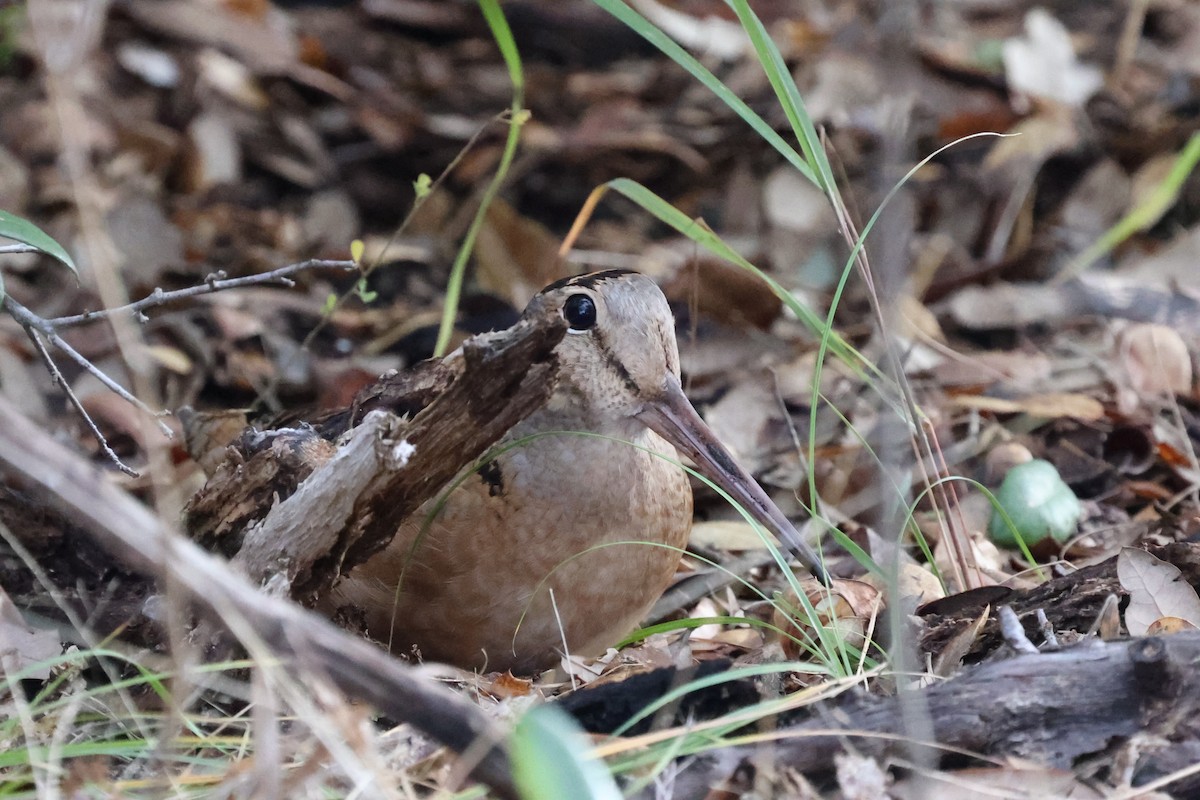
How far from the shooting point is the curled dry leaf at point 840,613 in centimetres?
227

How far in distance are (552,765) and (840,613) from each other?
127 centimetres

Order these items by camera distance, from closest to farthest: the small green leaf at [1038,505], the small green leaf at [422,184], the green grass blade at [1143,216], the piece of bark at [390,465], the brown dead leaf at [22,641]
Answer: the piece of bark at [390,465] < the brown dead leaf at [22,641] < the small green leaf at [422,184] < the small green leaf at [1038,505] < the green grass blade at [1143,216]

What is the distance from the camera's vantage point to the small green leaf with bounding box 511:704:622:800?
48.9 inches

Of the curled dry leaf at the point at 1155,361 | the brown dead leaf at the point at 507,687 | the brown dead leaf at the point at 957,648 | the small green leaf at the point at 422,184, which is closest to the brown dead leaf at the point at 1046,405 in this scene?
the curled dry leaf at the point at 1155,361

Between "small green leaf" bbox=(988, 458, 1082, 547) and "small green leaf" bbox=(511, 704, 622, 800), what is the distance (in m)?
1.68

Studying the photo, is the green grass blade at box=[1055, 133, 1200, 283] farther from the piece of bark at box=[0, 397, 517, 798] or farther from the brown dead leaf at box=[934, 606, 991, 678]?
the piece of bark at box=[0, 397, 517, 798]

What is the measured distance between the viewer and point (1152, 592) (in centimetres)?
215

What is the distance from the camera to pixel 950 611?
229 cm

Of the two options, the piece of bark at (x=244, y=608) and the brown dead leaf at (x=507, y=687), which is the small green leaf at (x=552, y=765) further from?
the brown dead leaf at (x=507, y=687)

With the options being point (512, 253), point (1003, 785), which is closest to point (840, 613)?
point (1003, 785)

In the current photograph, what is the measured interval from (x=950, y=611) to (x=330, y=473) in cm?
106

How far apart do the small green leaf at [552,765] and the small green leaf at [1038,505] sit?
1.68 meters

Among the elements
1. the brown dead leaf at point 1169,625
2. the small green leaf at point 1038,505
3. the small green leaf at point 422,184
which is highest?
the small green leaf at point 422,184

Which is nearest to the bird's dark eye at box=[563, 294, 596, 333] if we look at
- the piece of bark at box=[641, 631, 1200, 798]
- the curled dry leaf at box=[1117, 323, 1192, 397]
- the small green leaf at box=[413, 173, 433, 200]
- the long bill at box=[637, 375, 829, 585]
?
the long bill at box=[637, 375, 829, 585]
